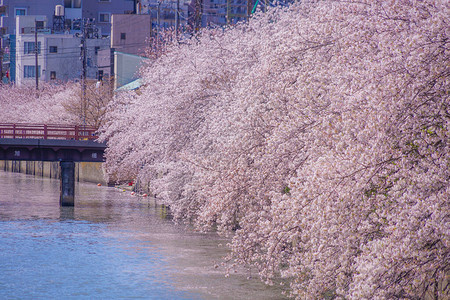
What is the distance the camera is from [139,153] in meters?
38.2

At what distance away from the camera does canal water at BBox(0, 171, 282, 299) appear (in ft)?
73.3

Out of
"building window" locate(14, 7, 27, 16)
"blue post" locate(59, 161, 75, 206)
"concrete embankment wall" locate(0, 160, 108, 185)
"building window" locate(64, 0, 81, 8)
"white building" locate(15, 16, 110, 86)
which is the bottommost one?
"concrete embankment wall" locate(0, 160, 108, 185)

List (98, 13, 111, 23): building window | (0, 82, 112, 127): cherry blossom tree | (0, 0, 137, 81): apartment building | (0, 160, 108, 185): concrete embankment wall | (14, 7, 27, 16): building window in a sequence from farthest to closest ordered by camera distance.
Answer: (14, 7, 27, 16): building window
(98, 13, 111, 23): building window
(0, 0, 137, 81): apartment building
(0, 160, 108, 185): concrete embankment wall
(0, 82, 112, 127): cherry blossom tree

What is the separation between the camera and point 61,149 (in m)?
49.4

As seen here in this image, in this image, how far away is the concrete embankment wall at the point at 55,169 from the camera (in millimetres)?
65950

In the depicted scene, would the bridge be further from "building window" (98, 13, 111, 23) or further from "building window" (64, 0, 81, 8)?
"building window" (98, 13, 111, 23)

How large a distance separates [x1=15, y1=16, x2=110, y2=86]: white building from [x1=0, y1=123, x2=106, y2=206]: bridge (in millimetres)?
35817

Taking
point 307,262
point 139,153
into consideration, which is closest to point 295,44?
point 307,262

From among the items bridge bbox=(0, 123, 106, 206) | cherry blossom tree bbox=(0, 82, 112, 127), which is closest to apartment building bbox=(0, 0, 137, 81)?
cherry blossom tree bbox=(0, 82, 112, 127)

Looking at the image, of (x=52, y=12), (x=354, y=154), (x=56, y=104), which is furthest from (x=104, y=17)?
(x=354, y=154)

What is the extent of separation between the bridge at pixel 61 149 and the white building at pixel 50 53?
35817 mm

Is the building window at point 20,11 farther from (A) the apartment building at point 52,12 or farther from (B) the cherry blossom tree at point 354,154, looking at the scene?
(B) the cherry blossom tree at point 354,154

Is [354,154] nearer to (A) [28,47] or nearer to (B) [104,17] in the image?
(A) [28,47]

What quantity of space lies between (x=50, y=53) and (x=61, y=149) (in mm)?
43585
